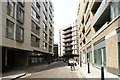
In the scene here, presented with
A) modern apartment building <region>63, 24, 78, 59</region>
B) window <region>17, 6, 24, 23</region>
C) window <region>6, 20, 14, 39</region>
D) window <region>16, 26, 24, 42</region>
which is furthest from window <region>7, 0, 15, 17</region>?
modern apartment building <region>63, 24, 78, 59</region>

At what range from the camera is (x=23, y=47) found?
3500cm

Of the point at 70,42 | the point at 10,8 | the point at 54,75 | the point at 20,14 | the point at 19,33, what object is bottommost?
the point at 54,75

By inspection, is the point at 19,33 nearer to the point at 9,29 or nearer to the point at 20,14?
the point at 20,14

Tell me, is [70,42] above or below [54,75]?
above

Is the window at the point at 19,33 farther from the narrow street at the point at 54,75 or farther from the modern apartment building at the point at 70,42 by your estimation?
the modern apartment building at the point at 70,42

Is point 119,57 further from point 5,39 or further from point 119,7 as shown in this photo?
point 5,39

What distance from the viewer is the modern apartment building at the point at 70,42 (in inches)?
5022

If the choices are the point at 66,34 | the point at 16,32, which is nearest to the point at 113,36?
the point at 16,32

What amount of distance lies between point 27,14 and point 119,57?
23986 millimetres

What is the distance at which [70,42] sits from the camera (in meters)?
133

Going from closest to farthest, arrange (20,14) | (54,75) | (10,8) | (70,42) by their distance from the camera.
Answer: (54,75) < (10,8) < (20,14) < (70,42)

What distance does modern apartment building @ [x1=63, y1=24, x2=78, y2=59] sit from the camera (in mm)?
127562

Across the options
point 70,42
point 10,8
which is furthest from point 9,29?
point 70,42

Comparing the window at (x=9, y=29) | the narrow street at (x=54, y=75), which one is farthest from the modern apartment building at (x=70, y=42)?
the narrow street at (x=54, y=75)
